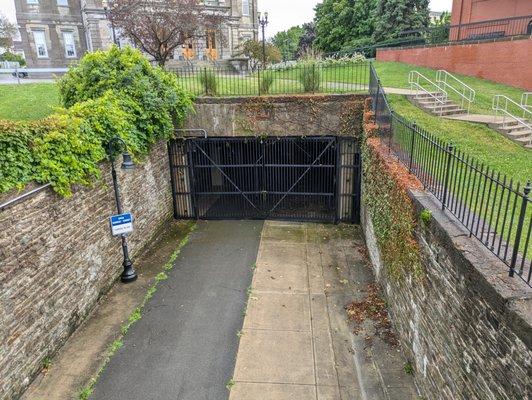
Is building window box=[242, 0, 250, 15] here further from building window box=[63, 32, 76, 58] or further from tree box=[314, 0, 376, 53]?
building window box=[63, 32, 76, 58]

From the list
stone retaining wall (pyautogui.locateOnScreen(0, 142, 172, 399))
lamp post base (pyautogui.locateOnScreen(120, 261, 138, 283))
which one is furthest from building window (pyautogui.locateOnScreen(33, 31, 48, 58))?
lamp post base (pyautogui.locateOnScreen(120, 261, 138, 283))

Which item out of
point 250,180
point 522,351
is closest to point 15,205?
point 522,351

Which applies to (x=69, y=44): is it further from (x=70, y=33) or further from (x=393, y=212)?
(x=393, y=212)

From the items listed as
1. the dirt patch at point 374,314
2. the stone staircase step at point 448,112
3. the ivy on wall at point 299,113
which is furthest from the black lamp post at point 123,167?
the stone staircase step at point 448,112

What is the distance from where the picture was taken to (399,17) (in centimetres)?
3006

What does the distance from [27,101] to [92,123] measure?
8.86 m

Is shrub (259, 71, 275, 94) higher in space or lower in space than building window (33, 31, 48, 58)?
lower

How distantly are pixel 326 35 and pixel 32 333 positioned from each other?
39.4 m

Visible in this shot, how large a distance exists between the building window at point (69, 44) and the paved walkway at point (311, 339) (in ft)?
115

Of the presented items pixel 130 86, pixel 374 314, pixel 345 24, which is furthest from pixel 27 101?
pixel 345 24

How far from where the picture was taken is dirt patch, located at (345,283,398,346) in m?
7.58

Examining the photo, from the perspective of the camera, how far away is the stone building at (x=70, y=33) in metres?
34.2

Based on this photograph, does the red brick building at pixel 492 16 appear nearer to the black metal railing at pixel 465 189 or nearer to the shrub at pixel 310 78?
the shrub at pixel 310 78

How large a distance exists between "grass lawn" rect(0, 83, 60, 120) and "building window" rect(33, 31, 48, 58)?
22083mm
